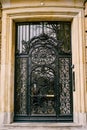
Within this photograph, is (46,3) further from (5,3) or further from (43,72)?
(43,72)

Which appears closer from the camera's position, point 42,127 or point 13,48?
point 42,127

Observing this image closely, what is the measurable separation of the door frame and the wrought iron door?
240 mm

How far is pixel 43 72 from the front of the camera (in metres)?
7.88

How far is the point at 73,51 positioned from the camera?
25.5 feet

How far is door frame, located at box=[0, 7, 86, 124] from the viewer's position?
740 cm

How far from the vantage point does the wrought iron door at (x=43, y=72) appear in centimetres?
774

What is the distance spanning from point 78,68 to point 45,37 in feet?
4.46

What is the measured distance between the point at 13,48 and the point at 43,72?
43.4 inches

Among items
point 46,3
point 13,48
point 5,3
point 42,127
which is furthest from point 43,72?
point 5,3

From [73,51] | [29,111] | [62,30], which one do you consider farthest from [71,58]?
[29,111]

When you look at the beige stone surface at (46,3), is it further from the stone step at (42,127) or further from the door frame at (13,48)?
the stone step at (42,127)

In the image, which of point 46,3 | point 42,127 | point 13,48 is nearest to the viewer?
point 42,127

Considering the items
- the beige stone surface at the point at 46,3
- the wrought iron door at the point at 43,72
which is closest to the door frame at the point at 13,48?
the beige stone surface at the point at 46,3

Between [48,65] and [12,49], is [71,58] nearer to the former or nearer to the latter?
[48,65]
